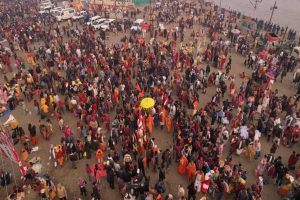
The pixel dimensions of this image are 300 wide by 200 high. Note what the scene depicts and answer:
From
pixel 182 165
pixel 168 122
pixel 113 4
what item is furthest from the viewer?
pixel 113 4

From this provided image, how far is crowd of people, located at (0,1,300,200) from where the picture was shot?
12078 mm

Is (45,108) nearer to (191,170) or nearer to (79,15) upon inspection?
(191,170)

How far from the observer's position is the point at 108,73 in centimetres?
2023

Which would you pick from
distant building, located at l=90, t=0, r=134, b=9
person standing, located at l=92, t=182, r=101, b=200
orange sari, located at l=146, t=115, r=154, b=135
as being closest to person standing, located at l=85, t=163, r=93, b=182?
person standing, located at l=92, t=182, r=101, b=200

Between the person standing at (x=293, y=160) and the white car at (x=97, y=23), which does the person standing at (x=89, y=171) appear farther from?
the white car at (x=97, y=23)

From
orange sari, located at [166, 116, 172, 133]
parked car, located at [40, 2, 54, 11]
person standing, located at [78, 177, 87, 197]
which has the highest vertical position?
parked car, located at [40, 2, 54, 11]

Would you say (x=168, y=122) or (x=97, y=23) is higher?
(x=97, y=23)

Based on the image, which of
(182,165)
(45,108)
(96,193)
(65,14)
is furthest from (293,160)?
(65,14)

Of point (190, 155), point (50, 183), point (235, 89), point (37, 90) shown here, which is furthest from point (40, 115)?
point (235, 89)

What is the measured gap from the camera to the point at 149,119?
15.2m

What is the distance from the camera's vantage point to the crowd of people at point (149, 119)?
39.6 ft

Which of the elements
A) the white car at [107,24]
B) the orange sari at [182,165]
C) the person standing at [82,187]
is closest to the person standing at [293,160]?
the orange sari at [182,165]

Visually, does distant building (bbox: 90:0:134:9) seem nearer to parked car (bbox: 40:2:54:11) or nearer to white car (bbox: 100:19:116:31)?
parked car (bbox: 40:2:54:11)

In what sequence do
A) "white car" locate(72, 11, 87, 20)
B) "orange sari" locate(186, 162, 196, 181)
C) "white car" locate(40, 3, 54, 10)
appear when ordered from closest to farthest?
"orange sari" locate(186, 162, 196, 181) < "white car" locate(72, 11, 87, 20) < "white car" locate(40, 3, 54, 10)
